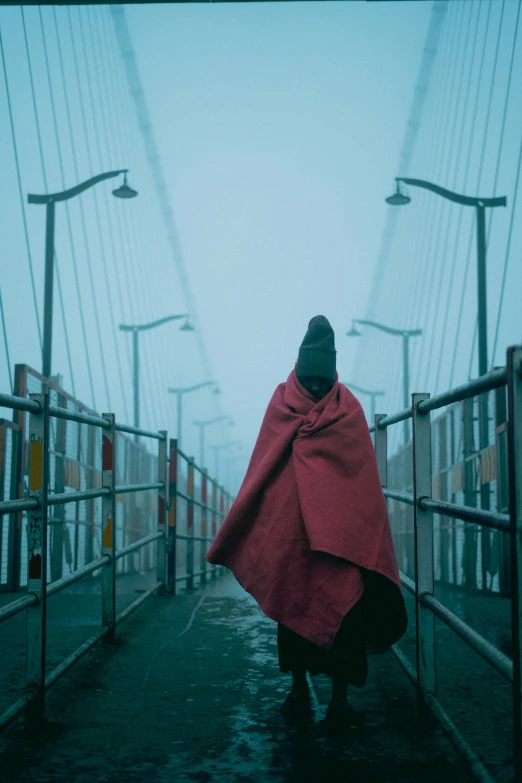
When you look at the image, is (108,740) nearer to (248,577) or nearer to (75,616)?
(248,577)

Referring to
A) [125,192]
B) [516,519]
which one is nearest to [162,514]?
[516,519]

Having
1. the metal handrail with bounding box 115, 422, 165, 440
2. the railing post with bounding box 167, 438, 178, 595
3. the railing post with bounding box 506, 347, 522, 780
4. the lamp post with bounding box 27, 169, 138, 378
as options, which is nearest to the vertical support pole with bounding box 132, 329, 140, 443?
the lamp post with bounding box 27, 169, 138, 378

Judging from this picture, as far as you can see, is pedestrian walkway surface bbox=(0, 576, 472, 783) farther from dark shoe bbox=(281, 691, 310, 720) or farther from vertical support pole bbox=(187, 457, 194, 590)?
vertical support pole bbox=(187, 457, 194, 590)

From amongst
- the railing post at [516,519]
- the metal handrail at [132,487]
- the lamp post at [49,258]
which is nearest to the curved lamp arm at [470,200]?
the lamp post at [49,258]

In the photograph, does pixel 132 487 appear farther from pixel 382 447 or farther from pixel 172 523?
pixel 172 523

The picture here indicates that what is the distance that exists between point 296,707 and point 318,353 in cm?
134

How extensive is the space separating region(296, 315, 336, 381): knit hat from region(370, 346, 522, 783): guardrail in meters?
0.35

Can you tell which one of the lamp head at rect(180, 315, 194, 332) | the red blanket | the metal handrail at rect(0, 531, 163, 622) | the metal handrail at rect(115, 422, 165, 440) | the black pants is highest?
Answer: the lamp head at rect(180, 315, 194, 332)

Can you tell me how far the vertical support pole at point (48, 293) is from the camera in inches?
492

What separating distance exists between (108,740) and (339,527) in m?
1.09

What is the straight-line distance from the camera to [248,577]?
12.1 ft

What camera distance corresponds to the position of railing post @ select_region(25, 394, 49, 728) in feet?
11.2

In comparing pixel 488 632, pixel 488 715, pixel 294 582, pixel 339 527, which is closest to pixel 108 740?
pixel 294 582

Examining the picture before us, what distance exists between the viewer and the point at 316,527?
3430mm
